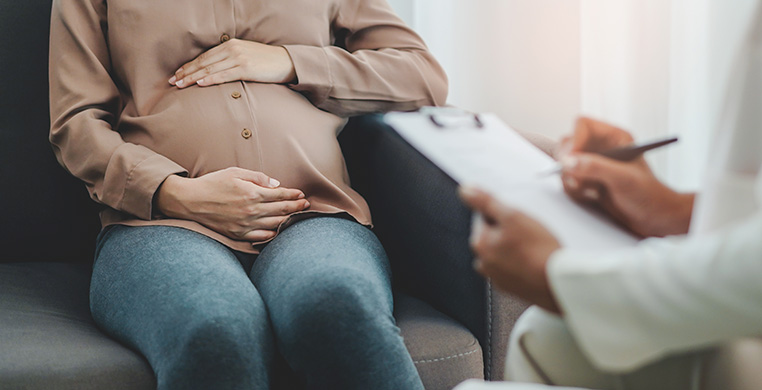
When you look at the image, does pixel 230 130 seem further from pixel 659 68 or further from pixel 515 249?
pixel 659 68

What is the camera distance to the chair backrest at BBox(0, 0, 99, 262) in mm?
1330

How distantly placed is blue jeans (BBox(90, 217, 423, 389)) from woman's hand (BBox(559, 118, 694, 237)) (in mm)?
371

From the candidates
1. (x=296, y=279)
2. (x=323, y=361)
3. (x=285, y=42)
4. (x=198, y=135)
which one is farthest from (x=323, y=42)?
(x=323, y=361)

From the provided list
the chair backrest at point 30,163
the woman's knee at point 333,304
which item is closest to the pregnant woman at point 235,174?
the woman's knee at point 333,304

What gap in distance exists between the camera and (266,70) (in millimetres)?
1232

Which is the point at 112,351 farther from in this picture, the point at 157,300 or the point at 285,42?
the point at 285,42

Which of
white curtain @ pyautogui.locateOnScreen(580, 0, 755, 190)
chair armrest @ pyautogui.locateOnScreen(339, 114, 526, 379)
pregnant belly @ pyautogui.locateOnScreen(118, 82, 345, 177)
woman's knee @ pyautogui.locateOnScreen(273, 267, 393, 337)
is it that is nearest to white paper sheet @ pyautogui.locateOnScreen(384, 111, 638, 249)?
woman's knee @ pyautogui.locateOnScreen(273, 267, 393, 337)

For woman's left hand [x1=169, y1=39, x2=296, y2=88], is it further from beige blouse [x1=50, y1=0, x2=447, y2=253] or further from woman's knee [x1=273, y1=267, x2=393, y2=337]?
woman's knee [x1=273, y1=267, x2=393, y2=337]

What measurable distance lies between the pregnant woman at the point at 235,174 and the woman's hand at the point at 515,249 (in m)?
0.38

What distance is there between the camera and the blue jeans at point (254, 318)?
Answer: 80 cm

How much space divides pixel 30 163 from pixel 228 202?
512 millimetres

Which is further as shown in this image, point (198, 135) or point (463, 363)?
point (198, 135)

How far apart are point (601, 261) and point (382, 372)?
439mm

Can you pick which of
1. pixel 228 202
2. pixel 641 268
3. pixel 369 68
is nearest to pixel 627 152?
→ pixel 641 268
